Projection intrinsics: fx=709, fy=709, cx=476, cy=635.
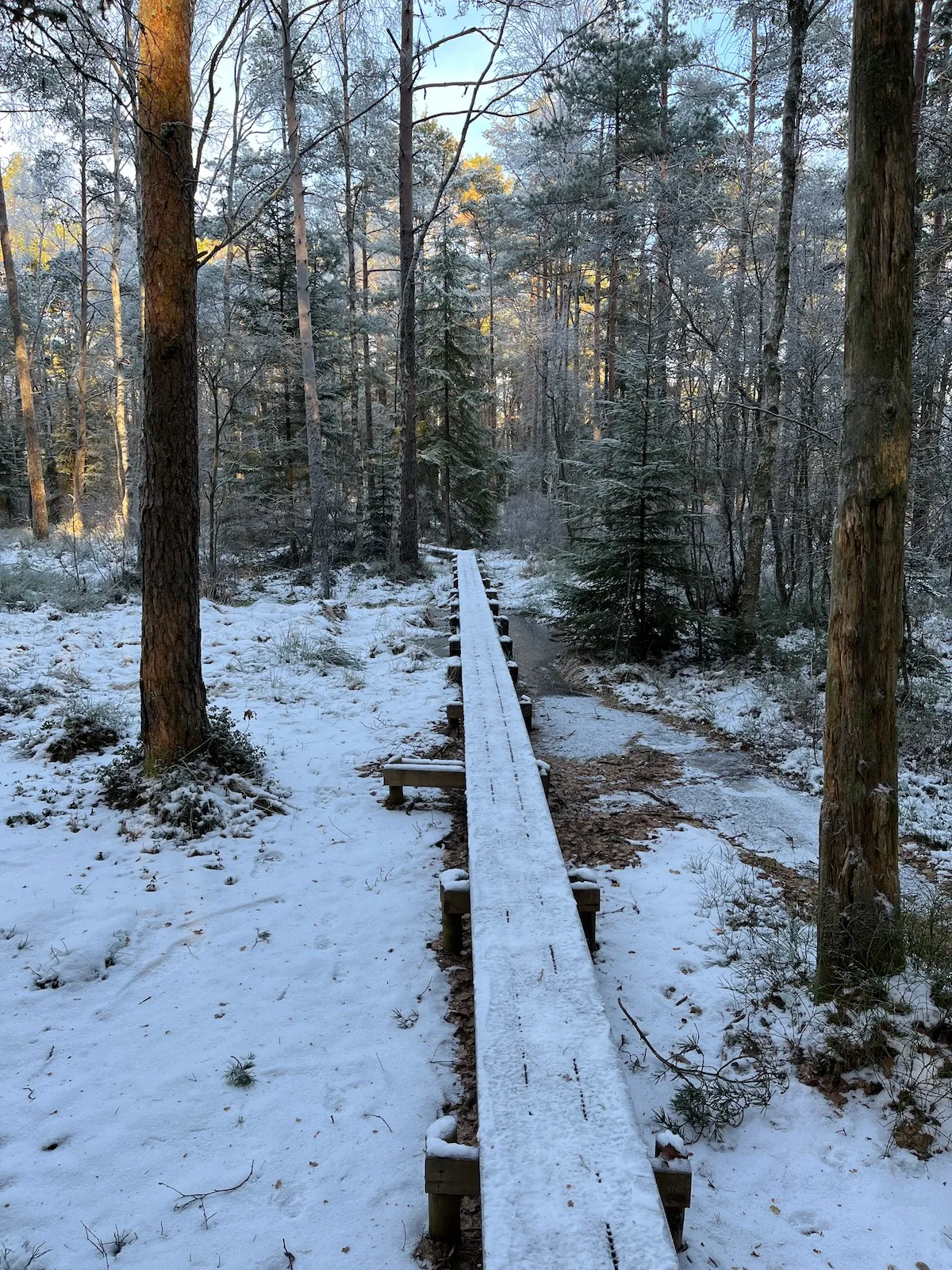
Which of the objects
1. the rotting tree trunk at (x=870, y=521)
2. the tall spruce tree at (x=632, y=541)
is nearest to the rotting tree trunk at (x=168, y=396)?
the rotting tree trunk at (x=870, y=521)

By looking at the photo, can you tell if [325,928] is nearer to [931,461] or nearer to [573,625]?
[573,625]

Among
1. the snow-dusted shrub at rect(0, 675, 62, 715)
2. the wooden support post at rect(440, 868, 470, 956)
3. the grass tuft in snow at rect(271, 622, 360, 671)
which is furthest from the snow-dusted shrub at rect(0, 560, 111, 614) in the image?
the wooden support post at rect(440, 868, 470, 956)

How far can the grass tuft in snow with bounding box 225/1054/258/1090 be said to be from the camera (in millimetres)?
2785

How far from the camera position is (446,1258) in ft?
7.00

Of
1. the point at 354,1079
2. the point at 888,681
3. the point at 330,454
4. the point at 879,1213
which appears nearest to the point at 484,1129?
the point at 354,1079

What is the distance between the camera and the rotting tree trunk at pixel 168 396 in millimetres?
4523

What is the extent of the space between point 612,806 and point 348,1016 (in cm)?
282

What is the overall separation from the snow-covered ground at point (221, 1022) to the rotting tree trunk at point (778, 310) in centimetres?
579

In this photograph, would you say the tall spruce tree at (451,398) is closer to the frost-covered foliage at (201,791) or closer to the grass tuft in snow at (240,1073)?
the frost-covered foliage at (201,791)

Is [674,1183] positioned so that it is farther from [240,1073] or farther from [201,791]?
[201,791]

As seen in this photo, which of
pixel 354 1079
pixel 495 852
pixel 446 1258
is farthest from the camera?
A: pixel 495 852

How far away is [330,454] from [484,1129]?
17.9m

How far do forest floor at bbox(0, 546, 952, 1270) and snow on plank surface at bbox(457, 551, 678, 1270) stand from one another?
0.44m

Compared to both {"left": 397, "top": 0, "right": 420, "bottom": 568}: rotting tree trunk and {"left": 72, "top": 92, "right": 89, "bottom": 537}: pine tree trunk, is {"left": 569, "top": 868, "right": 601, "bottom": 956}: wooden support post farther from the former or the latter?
{"left": 72, "top": 92, "right": 89, "bottom": 537}: pine tree trunk
